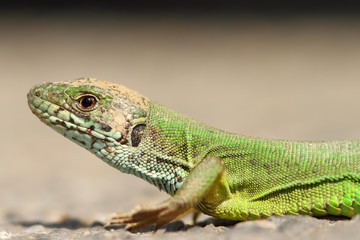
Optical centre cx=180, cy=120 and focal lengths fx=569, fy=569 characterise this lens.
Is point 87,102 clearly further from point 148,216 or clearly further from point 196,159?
point 148,216

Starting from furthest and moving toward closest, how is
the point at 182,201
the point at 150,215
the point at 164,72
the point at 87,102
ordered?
the point at 164,72 < the point at 87,102 < the point at 150,215 < the point at 182,201

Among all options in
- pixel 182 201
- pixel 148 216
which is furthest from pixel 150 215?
pixel 182 201

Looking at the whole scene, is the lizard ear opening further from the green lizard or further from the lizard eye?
the lizard eye

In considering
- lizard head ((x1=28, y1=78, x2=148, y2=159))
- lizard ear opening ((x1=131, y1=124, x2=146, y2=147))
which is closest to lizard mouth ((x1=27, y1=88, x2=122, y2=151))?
lizard head ((x1=28, y1=78, x2=148, y2=159))

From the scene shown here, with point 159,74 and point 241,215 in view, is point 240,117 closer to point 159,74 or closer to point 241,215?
point 159,74

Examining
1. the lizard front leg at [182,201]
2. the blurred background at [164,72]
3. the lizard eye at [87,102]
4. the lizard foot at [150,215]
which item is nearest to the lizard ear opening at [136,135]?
the lizard eye at [87,102]

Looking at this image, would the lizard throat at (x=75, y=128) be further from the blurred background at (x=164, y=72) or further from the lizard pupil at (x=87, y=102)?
the blurred background at (x=164, y=72)
